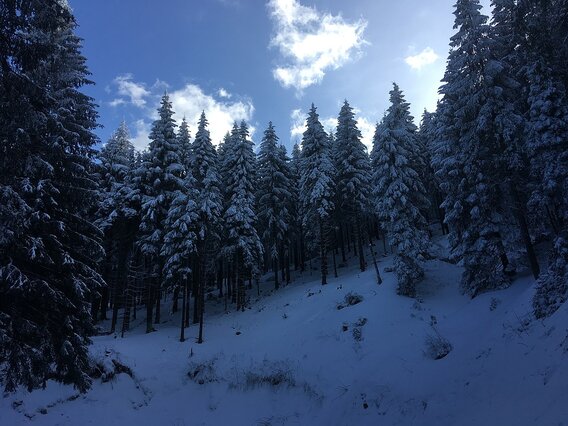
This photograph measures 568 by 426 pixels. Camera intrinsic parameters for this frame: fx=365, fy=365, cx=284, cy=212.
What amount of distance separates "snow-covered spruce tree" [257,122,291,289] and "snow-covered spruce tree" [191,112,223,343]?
612 cm

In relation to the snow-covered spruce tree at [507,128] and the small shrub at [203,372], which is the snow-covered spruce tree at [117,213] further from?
the snow-covered spruce tree at [507,128]

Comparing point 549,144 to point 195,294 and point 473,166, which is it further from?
point 195,294

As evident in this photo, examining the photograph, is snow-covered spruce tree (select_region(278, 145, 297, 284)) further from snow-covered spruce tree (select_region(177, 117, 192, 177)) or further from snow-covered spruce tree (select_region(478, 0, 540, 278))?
snow-covered spruce tree (select_region(478, 0, 540, 278))

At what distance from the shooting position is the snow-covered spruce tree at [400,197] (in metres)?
25.9

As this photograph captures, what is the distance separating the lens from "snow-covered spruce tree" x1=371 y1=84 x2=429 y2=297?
25.9m

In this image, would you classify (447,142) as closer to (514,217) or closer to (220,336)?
(514,217)

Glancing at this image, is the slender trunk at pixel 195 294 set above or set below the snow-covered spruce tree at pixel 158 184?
below

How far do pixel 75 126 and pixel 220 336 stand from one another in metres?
18.2

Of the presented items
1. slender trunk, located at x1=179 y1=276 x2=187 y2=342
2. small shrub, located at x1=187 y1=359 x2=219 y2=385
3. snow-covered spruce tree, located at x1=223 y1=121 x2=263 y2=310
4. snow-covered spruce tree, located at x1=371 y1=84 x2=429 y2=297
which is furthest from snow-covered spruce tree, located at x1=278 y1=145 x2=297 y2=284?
small shrub, located at x1=187 y1=359 x2=219 y2=385

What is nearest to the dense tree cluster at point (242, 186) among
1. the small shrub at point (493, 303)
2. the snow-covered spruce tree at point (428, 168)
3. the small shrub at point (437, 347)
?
the small shrub at point (493, 303)

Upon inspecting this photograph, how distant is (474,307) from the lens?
2006cm

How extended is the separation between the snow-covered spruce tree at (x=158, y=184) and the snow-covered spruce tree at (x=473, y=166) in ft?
68.6

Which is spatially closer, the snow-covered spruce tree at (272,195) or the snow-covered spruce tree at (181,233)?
the snow-covered spruce tree at (181,233)

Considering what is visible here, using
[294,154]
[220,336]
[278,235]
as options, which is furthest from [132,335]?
[294,154]
